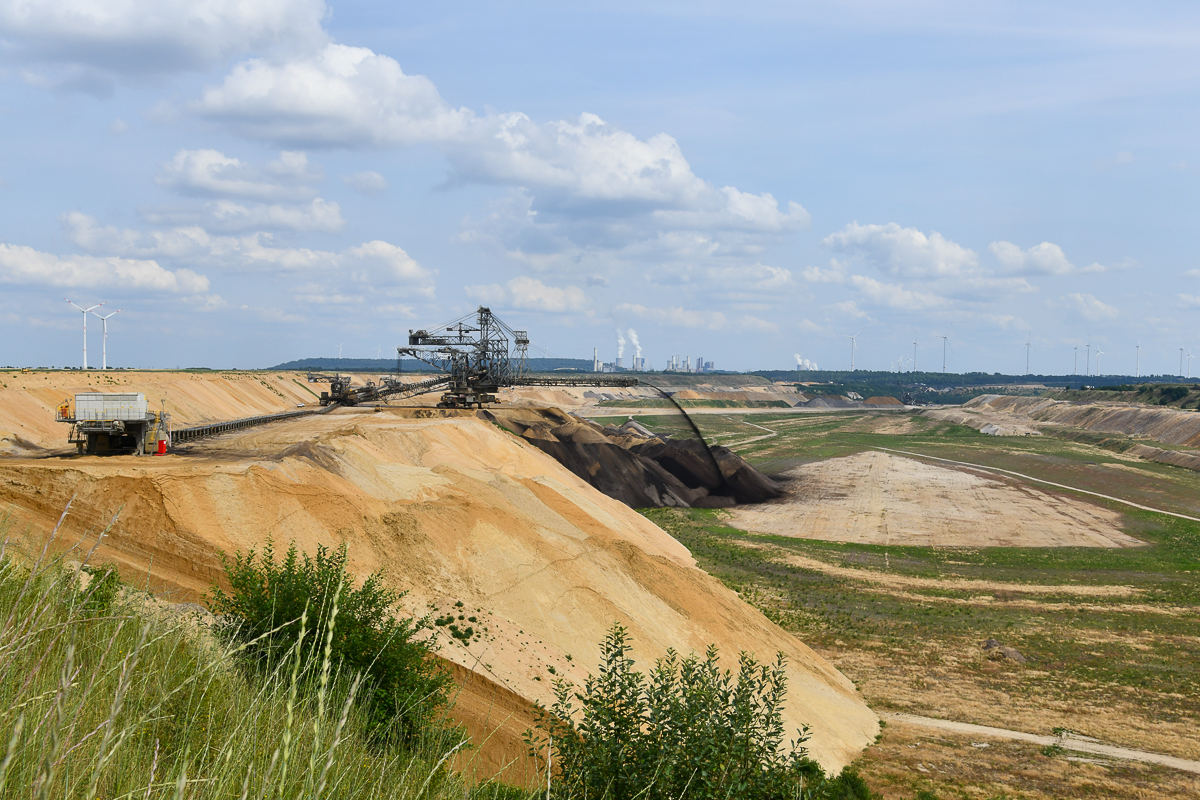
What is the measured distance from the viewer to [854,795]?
20.3m

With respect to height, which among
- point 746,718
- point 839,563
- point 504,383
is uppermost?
point 504,383

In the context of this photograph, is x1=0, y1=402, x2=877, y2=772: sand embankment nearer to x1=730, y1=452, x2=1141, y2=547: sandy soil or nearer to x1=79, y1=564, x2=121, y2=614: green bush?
x1=79, y1=564, x2=121, y2=614: green bush

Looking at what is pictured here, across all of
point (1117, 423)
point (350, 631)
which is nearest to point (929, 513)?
point (350, 631)

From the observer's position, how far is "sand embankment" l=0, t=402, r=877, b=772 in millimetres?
22891

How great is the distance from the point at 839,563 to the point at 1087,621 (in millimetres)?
15862

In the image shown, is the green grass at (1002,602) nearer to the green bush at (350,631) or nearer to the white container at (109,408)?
the green bush at (350,631)

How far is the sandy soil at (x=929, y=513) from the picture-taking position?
205ft

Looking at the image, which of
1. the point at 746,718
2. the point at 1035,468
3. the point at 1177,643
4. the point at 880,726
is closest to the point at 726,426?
the point at 1035,468

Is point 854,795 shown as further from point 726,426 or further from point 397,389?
point 726,426

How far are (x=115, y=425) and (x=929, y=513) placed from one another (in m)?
65.3

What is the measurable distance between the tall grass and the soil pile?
59.0 metres

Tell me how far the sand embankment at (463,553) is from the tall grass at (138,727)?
37.7 ft

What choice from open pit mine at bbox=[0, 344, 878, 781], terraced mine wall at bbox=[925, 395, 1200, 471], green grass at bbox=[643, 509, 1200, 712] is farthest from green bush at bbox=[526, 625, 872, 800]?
terraced mine wall at bbox=[925, 395, 1200, 471]

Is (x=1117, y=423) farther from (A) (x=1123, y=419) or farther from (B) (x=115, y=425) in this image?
(B) (x=115, y=425)
